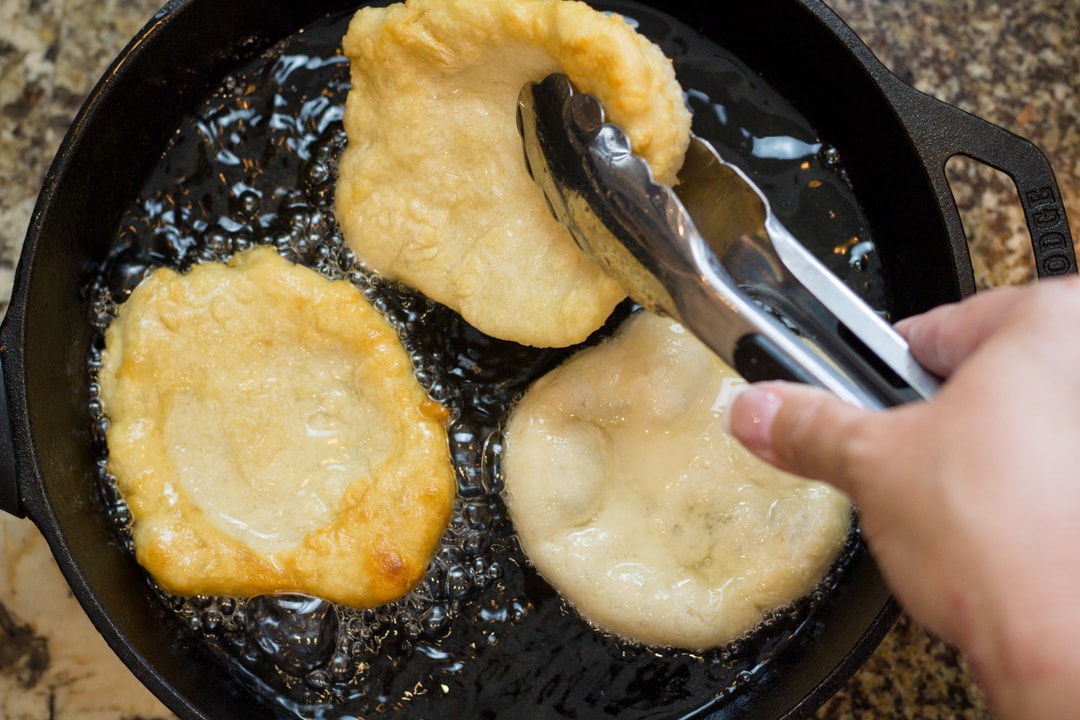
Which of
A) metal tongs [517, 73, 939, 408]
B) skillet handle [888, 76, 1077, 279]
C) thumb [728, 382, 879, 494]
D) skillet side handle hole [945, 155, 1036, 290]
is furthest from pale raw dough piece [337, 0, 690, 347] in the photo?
skillet side handle hole [945, 155, 1036, 290]

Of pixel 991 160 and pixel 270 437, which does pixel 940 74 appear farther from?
pixel 270 437

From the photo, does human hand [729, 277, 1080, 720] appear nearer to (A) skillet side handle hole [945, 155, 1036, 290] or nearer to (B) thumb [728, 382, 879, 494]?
(B) thumb [728, 382, 879, 494]

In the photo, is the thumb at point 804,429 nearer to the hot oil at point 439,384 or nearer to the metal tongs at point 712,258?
the metal tongs at point 712,258

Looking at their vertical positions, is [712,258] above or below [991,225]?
above

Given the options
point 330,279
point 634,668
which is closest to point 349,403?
point 330,279

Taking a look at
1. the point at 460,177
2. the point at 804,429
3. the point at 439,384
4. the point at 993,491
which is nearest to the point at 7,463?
the point at 439,384

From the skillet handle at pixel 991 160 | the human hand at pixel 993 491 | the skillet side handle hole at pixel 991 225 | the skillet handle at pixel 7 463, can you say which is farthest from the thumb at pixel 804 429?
the skillet handle at pixel 7 463

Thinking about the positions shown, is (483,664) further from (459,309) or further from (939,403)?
(939,403)
